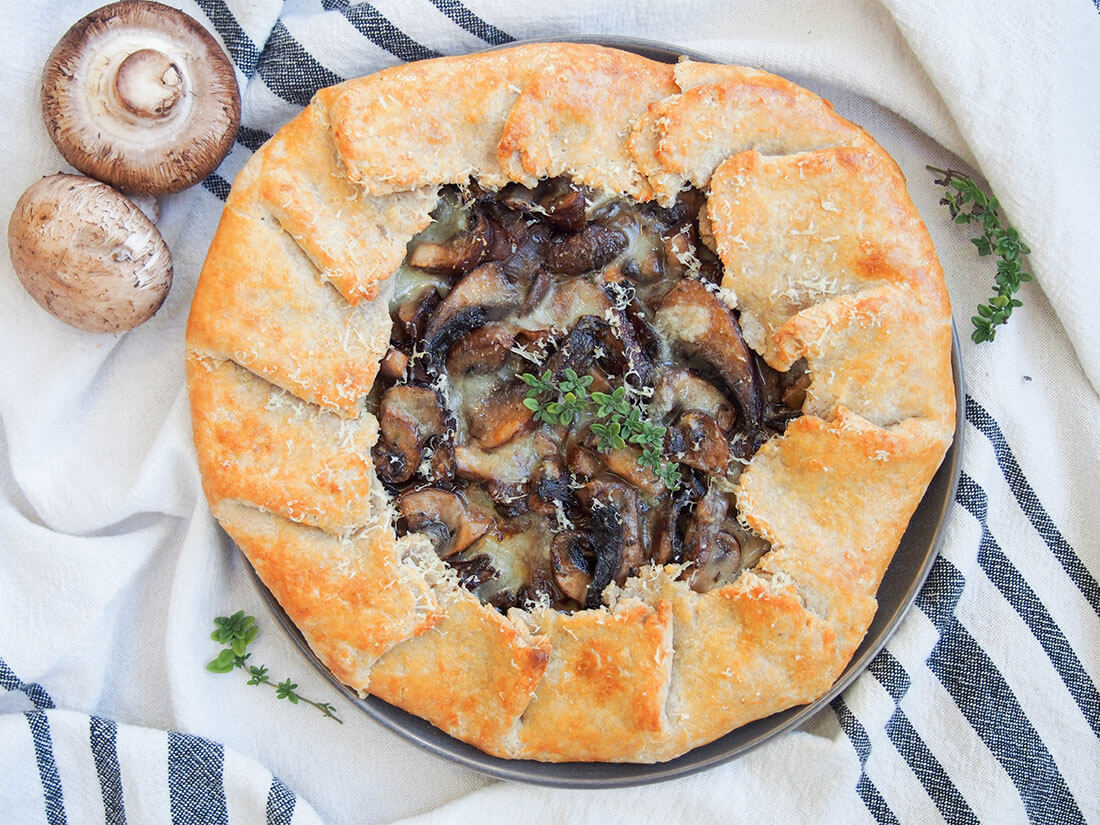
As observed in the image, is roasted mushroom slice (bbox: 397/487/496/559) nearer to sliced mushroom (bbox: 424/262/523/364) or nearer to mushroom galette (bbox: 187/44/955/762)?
mushroom galette (bbox: 187/44/955/762)

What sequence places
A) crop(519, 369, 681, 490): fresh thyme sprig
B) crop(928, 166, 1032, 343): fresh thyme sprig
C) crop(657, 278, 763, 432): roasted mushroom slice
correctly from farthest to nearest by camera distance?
crop(928, 166, 1032, 343): fresh thyme sprig < crop(657, 278, 763, 432): roasted mushroom slice < crop(519, 369, 681, 490): fresh thyme sprig

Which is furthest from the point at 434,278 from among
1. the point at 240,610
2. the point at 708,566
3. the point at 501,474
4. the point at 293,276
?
the point at 240,610

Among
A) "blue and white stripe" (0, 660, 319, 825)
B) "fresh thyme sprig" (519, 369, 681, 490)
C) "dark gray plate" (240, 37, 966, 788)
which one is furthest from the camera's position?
"blue and white stripe" (0, 660, 319, 825)

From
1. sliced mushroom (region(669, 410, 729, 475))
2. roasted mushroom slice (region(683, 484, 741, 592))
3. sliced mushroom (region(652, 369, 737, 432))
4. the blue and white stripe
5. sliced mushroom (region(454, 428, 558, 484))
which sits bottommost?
the blue and white stripe

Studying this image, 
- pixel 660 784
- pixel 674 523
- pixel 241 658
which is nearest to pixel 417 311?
pixel 674 523

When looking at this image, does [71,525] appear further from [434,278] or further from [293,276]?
[434,278]

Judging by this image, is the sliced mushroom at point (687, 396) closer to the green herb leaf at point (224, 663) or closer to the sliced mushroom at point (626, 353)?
the sliced mushroom at point (626, 353)

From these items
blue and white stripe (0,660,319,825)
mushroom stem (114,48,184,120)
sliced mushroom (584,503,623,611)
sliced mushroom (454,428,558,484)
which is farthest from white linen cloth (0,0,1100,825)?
sliced mushroom (454,428,558,484)

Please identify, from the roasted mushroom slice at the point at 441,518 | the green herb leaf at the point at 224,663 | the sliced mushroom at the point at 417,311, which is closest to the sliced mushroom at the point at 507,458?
the roasted mushroom slice at the point at 441,518
